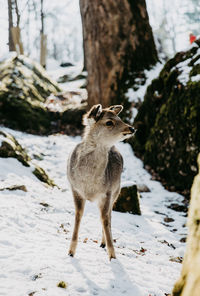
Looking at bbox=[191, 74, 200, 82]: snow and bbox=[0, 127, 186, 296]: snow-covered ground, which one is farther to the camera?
bbox=[191, 74, 200, 82]: snow

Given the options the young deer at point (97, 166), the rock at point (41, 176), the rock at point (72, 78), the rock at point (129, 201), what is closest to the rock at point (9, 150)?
the rock at point (41, 176)

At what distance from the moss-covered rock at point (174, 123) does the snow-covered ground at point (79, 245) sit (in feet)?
2.41

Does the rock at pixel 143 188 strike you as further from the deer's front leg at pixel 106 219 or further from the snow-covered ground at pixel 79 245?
the deer's front leg at pixel 106 219

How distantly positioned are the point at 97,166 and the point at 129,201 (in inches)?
106

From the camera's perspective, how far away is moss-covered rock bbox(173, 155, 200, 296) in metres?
1.15

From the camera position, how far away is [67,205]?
616 centimetres

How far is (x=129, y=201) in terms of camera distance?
6.38 metres

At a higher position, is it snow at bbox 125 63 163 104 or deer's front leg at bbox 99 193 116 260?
snow at bbox 125 63 163 104

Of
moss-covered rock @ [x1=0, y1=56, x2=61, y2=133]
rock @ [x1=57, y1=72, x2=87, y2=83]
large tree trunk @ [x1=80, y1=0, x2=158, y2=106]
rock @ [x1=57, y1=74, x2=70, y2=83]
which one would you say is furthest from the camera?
rock @ [x1=57, y1=74, x2=70, y2=83]

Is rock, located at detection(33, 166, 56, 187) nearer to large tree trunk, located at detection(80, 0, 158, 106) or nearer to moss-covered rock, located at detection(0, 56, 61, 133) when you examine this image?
moss-covered rock, located at detection(0, 56, 61, 133)

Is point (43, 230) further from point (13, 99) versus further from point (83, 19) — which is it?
point (83, 19)

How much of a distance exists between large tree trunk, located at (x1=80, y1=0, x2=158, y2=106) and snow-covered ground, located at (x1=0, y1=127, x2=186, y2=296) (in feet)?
17.0

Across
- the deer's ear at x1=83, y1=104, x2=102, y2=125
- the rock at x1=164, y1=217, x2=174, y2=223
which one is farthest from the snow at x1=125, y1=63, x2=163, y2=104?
the deer's ear at x1=83, y1=104, x2=102, y2=125

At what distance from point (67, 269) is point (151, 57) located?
10355mm
